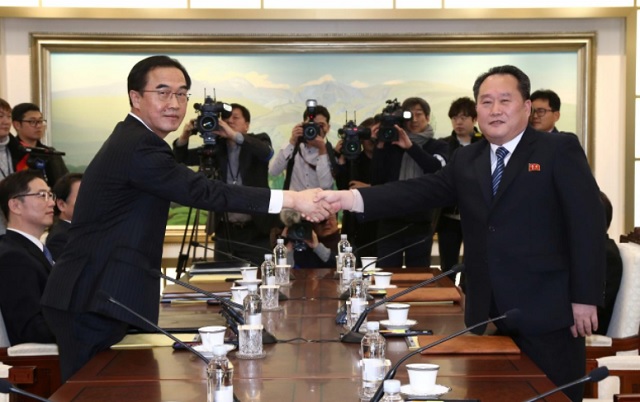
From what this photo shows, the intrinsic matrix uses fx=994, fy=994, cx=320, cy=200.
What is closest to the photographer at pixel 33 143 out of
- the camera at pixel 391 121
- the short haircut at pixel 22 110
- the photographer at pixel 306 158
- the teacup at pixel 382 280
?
the short haircut at pixel 22 110

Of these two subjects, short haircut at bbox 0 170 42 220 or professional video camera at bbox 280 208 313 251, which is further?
professional video camera at bbox 280 208 313 251

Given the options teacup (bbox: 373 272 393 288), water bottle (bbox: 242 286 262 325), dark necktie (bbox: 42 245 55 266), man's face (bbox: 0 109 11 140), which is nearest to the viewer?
water bottle (bbox: 242 286 262 325)

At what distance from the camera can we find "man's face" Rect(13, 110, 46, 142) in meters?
6.04

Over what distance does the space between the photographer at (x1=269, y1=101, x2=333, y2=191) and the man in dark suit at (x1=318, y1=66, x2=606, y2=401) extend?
2777 mm

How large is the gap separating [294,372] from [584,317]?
98cm

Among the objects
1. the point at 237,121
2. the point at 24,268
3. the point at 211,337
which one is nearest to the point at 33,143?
the point at 237,121

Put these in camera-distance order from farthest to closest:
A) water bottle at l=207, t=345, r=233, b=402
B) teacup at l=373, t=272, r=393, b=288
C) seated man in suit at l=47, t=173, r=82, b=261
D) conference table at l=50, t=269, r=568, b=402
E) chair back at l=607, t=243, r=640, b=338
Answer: seated man in suit at l=47, t=173, r=82, b=261, teacup at l=373, t=272, r=393, b=288, chair back at l=607, t=243, r=640, b=338, conference table at l=50, t=269, r=568, b=402, water bottle at l=207, t=345, r=233, b=402

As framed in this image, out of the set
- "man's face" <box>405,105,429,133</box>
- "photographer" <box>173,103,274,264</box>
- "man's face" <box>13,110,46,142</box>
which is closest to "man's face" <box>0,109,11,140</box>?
"man's face" <box>13,110,46,142</box>

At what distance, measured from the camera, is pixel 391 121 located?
567cm

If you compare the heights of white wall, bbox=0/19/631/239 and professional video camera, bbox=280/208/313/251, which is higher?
white wall, bbox=0/19/631/239

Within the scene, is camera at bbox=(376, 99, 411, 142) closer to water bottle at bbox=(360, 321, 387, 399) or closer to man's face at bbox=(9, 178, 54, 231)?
man's face at bbox=(9, 178, 54, 231)

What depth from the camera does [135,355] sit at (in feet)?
9.21

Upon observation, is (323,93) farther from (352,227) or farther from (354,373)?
(354,373)

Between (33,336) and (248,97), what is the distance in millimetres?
4074
